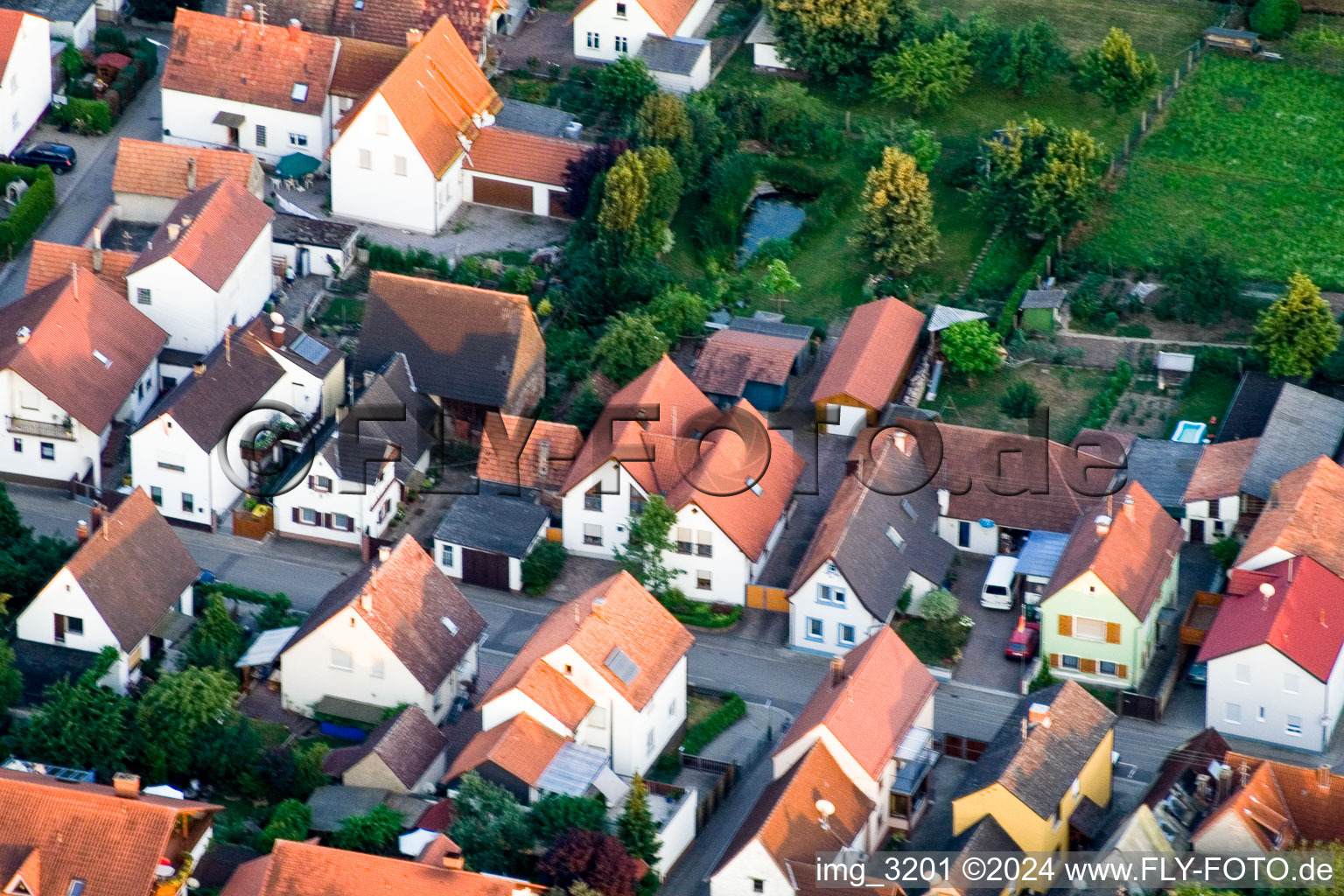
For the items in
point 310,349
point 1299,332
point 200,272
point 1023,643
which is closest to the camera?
point 1023,643

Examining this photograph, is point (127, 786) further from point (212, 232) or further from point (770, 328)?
point (770, 328)

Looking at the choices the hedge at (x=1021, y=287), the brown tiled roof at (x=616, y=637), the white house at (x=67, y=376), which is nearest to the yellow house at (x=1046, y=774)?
the brown tiled roof at (x=616, y=637)

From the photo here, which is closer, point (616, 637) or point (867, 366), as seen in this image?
point (616, 637)

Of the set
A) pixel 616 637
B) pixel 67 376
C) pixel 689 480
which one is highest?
pixel 67 376

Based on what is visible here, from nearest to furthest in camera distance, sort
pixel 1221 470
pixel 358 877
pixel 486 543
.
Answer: pixel 358 877 < pixel 486 543 < pixel 1221 470

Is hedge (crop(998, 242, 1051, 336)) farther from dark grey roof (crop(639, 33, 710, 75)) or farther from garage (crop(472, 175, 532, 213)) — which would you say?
garage (crop(472, 175, 532, 213))

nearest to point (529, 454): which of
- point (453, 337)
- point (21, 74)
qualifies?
point (453, 337)
